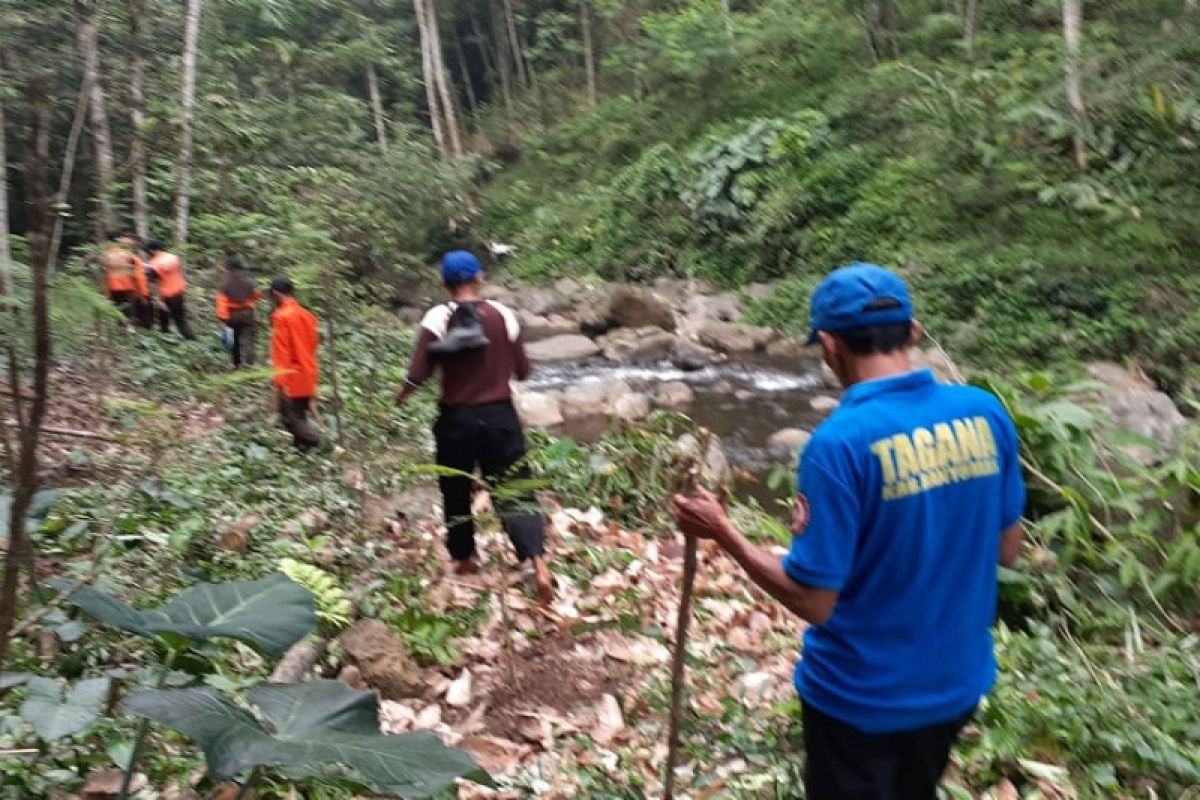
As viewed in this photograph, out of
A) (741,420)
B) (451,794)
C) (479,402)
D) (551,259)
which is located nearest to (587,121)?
(551,259)

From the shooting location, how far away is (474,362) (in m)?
4.59

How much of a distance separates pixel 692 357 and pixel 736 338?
1.24m

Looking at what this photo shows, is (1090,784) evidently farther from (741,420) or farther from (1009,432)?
(741,420)

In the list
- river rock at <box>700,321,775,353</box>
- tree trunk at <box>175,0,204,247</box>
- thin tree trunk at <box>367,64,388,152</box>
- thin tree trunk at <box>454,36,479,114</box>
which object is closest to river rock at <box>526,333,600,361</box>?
river rock at <box>700,321,775,353</box>

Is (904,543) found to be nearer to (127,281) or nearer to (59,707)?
(59,707)

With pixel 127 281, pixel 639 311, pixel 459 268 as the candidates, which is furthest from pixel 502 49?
pixel 459 268

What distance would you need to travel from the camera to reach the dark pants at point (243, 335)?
9.65m

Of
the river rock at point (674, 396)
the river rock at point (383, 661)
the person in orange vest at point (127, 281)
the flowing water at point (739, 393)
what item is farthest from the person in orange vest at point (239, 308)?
the river rock at point (383, 661)

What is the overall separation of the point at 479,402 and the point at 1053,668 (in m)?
2.95

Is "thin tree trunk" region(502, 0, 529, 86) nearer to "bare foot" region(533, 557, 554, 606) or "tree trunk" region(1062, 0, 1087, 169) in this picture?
"tree trunk" region(1062, 0, 1087, 169)

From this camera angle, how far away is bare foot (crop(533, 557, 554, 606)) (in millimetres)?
4598

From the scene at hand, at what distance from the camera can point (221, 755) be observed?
1.73 m

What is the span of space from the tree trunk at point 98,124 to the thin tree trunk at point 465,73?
23837mm

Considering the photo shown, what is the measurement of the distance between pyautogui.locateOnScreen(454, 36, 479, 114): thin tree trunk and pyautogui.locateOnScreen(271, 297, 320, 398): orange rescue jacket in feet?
96.3
